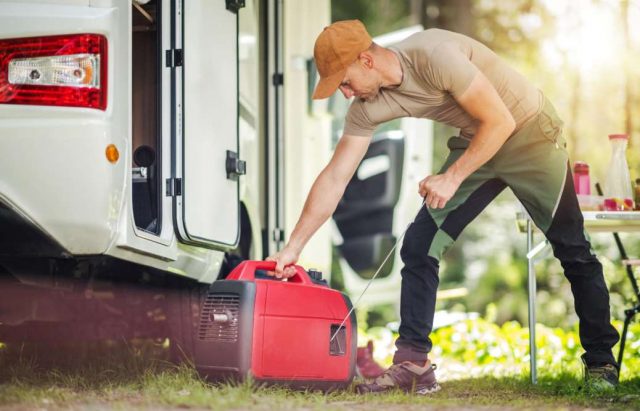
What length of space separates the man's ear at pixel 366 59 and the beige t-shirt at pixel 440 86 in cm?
13

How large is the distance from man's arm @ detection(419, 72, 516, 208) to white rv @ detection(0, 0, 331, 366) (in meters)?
0.92

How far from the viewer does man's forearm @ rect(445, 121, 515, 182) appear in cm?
345

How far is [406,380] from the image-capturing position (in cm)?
368

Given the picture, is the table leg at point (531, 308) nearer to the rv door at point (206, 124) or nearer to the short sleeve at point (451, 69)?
the short sleeve at point (451, 69)

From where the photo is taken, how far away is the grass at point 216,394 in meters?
3.01

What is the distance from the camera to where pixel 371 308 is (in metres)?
9.58

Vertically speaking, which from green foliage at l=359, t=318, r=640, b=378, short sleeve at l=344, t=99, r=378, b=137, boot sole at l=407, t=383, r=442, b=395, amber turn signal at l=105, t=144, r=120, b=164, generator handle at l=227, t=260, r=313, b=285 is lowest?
green foliage at l=359, t=318, r=640, b=378

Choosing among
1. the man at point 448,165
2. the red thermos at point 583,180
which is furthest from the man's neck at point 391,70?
the red thermos at point 583,180

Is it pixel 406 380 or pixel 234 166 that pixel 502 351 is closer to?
pixel 406 380

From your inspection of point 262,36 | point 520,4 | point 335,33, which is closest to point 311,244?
point 262,36

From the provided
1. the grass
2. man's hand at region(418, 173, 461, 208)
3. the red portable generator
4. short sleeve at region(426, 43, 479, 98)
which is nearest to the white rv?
the red portable generator

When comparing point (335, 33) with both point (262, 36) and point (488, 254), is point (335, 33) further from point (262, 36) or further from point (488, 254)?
point (488, 254)

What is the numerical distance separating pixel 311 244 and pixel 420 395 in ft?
6.33

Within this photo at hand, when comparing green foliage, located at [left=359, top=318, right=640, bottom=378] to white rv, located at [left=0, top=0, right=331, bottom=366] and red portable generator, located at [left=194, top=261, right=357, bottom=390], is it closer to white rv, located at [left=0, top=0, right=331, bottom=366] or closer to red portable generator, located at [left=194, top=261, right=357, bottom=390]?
white rv, located at [left=0, top=0, right=331, bottom=366]
